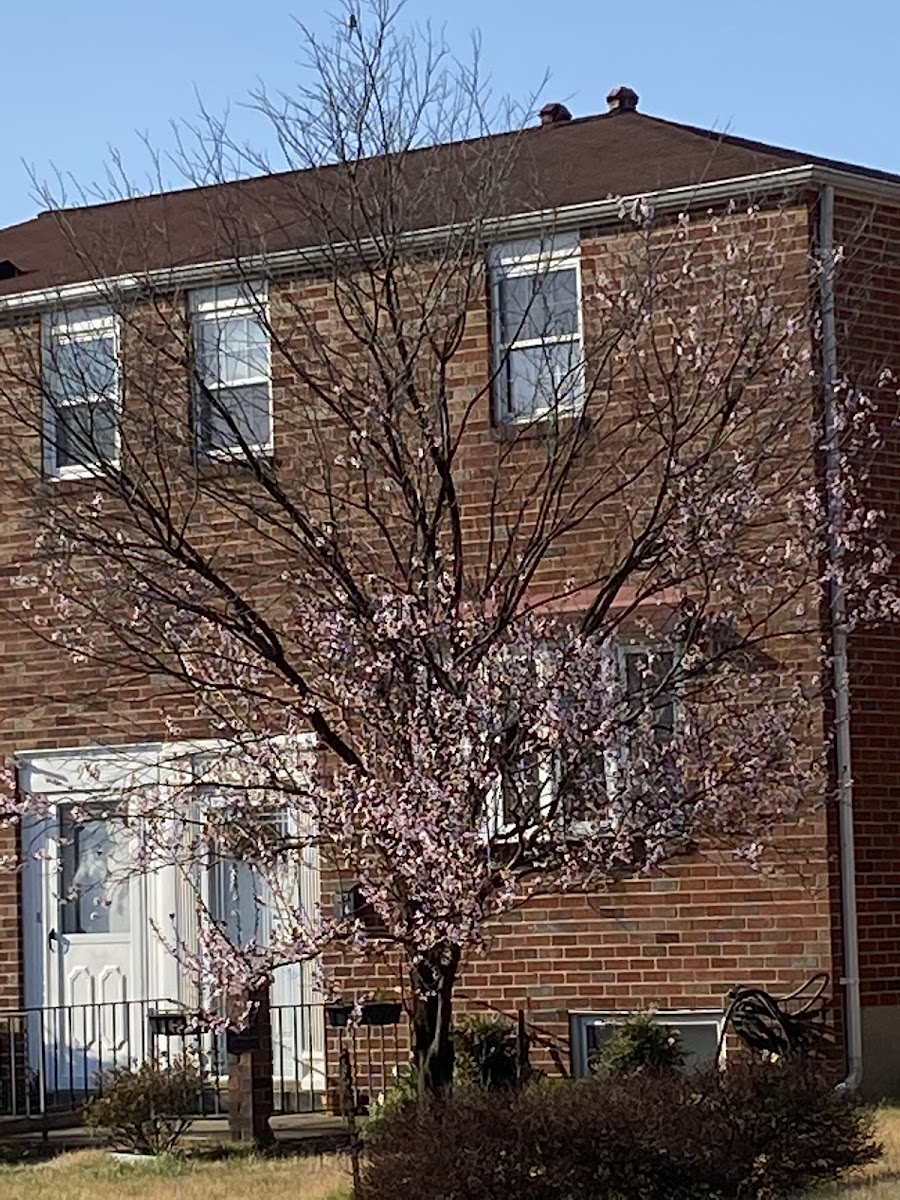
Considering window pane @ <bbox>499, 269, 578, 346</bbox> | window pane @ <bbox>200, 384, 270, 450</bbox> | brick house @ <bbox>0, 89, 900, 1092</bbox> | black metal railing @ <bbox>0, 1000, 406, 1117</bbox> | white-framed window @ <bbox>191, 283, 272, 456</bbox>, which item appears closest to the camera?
window pane @ <bbox>200, 384, 270, 450</bbox>

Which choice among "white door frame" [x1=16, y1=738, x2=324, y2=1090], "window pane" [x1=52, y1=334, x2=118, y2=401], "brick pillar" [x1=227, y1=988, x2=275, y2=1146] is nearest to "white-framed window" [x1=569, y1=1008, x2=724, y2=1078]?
"white door frame" [x1=16, y1=738, x2=324, y2=1090]

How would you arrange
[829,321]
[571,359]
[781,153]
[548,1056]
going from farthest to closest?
[781,153] < [548,1056] < [829,321] < [571,359]

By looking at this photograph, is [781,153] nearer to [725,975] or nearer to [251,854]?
[725,975]

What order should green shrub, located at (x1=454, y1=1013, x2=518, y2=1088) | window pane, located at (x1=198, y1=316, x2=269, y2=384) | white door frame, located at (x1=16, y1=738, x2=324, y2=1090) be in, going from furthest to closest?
white door frame, located at (x1=16, y1=738, x2=324, y2=1090)
green shrub, located at (x1=454, y1=1013, x2=518, y2=1088)
window pane, located at (x1=198, y1=316, x2=269, y2=384)

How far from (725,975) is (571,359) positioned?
197 inches

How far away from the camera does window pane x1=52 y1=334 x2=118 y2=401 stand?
13.1 m

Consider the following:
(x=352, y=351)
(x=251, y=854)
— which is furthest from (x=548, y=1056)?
(x=352, y=351)

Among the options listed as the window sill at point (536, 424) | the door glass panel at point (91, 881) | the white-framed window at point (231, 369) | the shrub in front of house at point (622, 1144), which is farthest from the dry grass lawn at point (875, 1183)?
the door glass panel at point (91, 881)

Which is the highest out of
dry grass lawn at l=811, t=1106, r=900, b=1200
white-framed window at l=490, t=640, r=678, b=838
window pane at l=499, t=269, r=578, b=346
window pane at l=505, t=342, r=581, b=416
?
window pane at l=499, t=269, r=578, b=346

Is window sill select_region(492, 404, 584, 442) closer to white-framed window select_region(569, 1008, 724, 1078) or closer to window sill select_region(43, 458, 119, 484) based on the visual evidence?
window sill select_region(43, 458, 119, 484)

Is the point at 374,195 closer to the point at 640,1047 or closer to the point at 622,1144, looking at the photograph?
the point at 622,1144

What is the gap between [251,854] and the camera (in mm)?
12453

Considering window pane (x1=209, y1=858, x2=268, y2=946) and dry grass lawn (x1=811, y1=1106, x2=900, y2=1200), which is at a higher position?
window pane (x1=209, y1=858, x2=268, y2=946)

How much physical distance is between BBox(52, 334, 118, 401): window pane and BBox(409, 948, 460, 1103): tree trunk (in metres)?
3.71
